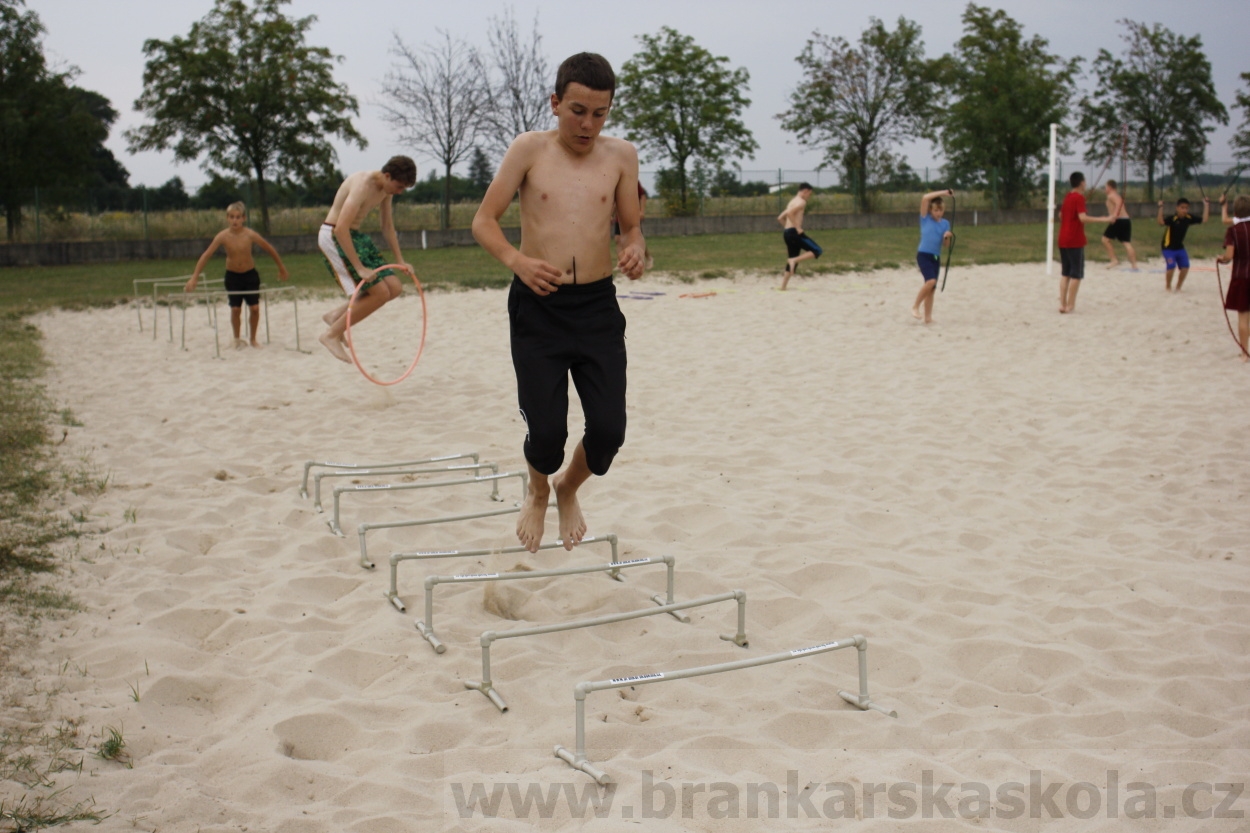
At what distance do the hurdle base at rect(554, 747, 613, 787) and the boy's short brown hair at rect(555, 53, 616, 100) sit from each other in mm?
2624

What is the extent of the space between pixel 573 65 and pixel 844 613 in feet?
9.31

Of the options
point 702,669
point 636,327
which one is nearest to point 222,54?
point 636,327

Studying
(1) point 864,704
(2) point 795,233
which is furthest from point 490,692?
(2) point 795,233

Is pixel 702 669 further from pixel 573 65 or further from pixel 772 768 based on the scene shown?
pixel 573 65

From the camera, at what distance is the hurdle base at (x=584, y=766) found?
3.30m

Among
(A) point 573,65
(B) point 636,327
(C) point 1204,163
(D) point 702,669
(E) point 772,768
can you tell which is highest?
(C) point 1204,163

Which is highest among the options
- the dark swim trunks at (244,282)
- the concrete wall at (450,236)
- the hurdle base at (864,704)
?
the concrete wall at (450,236)

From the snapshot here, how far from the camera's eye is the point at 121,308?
1697cm

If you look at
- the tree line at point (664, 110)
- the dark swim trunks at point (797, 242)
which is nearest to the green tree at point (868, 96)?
the tree line at point (664, 110)

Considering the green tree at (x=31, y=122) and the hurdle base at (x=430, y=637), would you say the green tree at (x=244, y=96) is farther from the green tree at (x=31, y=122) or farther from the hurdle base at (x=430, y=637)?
the hurdle base at (x=430, y=637)

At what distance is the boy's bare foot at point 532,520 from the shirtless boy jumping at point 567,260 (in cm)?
42

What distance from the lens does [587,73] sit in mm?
4195

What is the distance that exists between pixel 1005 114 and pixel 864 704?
42987 mm

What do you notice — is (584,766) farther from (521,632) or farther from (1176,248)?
(1176,248)
